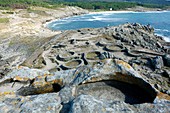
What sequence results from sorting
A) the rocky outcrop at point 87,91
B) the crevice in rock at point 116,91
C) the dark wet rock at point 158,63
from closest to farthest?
the rocky outcrop at point 87,91 < the crevice in rock at point 116,91 < the dark wet rock at point 158,63

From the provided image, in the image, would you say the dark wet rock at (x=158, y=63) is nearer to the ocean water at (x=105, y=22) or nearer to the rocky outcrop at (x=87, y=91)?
the rocky outcrop at (x=87, y=91)

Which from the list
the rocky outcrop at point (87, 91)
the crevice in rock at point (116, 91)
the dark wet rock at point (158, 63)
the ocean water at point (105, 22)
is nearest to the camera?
the rocky outcrop at point (87, 91)

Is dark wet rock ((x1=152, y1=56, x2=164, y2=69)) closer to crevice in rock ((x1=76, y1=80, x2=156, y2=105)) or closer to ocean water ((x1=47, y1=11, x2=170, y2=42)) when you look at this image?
crevice in rock ((x1=76, y1=80, x2=156, y2=105))

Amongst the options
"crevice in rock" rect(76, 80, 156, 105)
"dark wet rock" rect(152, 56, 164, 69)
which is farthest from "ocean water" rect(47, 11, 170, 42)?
"crevice in rock" rect(76, 80, 156, 105)

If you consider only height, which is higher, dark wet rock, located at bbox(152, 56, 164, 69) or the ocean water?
dark wet rock, located at bbox(152, 56, 164, 69)

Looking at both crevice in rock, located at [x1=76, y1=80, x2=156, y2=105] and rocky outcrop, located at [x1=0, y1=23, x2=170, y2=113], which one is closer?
rocky outcrop, located at [x1=0, y1=23, x2=170, y2=113]

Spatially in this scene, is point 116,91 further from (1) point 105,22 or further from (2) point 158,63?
(1) point 105,22

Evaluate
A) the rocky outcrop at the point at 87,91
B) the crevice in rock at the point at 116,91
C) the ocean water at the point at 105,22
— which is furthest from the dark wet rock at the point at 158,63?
the ocean water at the point at 105,22

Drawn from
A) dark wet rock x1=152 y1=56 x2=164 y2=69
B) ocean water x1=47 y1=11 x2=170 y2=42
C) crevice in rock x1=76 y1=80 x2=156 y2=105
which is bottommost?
ocean water x1=47 y1=11 x2=170 y2=42

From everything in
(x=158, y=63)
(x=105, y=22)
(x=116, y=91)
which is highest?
(x=116, y=91)

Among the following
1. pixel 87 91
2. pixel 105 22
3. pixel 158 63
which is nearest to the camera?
pixel 87 91

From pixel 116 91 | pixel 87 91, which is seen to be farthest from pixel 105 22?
pixel 87 91

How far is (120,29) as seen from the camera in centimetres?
4934

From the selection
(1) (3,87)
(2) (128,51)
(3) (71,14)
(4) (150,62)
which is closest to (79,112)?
(1) (3,87)
